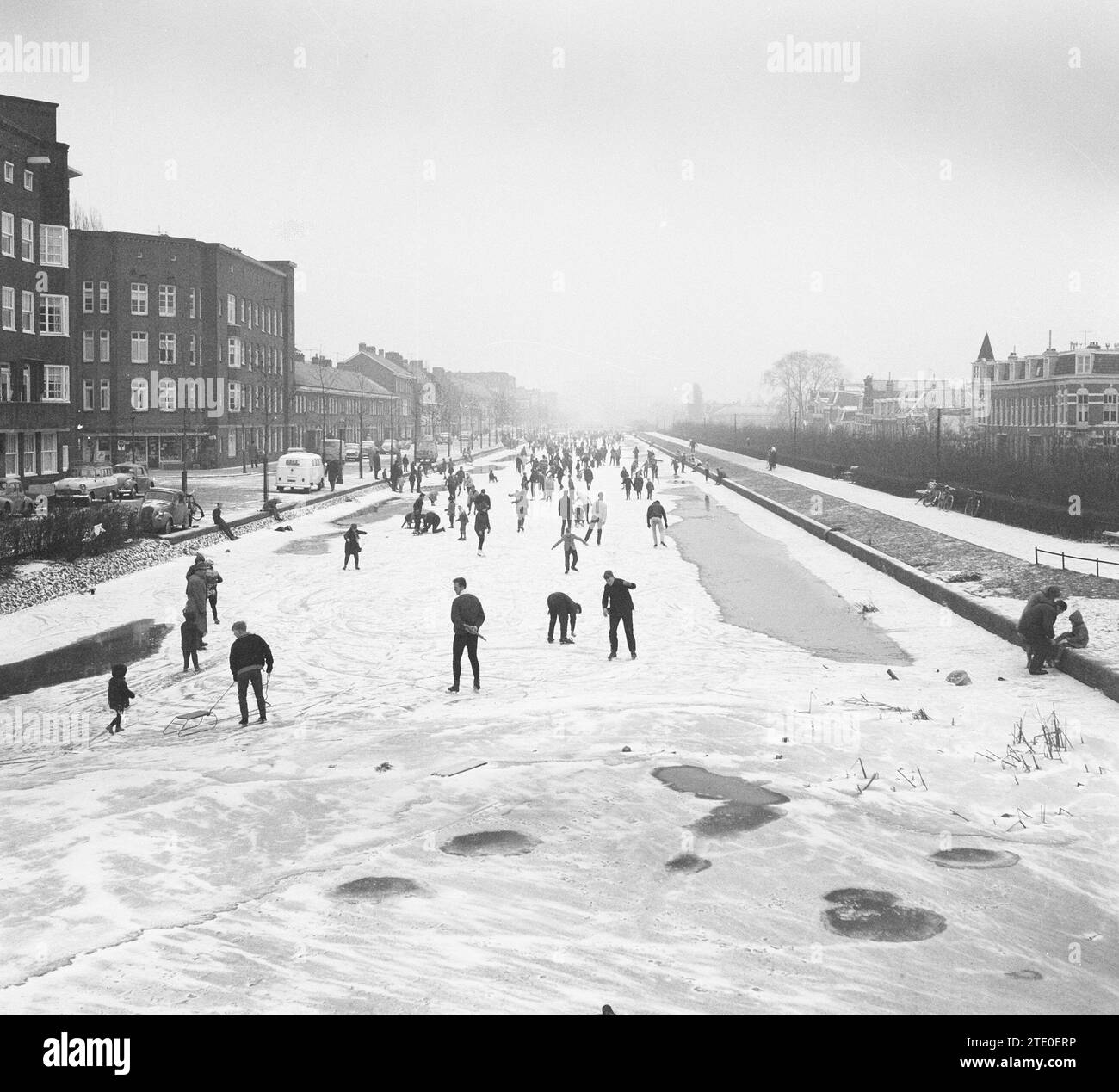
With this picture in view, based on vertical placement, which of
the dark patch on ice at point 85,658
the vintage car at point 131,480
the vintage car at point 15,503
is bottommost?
the dark patch on ice at point 85,658

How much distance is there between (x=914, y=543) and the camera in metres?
31.7

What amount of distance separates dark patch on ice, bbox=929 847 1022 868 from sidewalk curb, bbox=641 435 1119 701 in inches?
253

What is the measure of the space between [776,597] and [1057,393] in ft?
240

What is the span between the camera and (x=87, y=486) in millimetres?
41500

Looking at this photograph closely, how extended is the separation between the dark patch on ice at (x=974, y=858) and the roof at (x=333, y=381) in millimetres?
78527

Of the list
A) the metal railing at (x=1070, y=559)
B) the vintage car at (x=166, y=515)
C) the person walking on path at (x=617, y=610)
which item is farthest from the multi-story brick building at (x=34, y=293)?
the metal railing at (x=1070, y=559)

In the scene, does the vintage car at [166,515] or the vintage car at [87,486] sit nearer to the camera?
the vintage car at [166,515]

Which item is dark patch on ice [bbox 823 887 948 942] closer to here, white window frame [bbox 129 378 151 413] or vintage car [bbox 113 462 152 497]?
vintage car [bbox 113 462 152 497]

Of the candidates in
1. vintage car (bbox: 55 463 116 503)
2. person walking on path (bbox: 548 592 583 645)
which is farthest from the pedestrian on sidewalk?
vintage car (bbox: 55 463 116 503)

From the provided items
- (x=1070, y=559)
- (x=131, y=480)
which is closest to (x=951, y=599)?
(x=1070, y=559)

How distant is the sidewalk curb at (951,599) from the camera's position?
15578 mm

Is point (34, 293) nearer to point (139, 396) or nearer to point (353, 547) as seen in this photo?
point (139, 396)

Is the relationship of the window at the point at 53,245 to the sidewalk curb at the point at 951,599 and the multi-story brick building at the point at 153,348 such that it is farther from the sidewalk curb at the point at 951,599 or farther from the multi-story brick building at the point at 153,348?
the sidewalk curb at the point at 951,599

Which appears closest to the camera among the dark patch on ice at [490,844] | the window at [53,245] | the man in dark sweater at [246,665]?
the dark patch on ice at [490,844]
